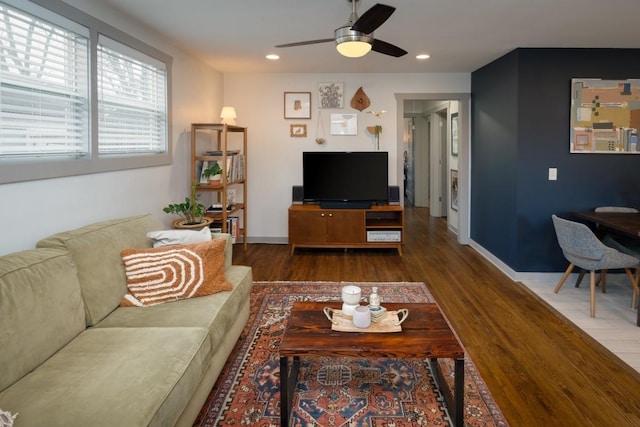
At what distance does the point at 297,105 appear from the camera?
5.94 meters

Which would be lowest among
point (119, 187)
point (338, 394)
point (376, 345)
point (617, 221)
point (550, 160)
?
point (338, 394)

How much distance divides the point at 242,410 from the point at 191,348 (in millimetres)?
518

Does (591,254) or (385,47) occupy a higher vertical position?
(385,47)

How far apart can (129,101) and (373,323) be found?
2.66m

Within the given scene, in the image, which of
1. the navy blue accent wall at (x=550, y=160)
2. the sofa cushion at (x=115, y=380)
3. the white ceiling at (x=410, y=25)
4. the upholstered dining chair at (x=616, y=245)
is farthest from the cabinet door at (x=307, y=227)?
the sofa cushion at (x=115, y=380)

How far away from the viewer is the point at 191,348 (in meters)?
1.88

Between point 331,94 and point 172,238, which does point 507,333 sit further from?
point 331,94

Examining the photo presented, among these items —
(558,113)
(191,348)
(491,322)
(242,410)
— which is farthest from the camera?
(558,113)

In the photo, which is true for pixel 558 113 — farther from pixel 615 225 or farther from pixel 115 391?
pixel 115 391

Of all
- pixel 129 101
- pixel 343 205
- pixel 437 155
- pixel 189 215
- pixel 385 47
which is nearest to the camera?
pixel 385 47

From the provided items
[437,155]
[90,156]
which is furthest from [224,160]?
[437,155]

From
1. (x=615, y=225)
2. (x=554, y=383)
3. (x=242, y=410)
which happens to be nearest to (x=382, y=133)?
(x=615, y=225)

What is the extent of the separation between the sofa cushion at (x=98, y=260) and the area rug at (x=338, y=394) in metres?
0.75

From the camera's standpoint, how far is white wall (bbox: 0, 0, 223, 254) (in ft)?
7.60
